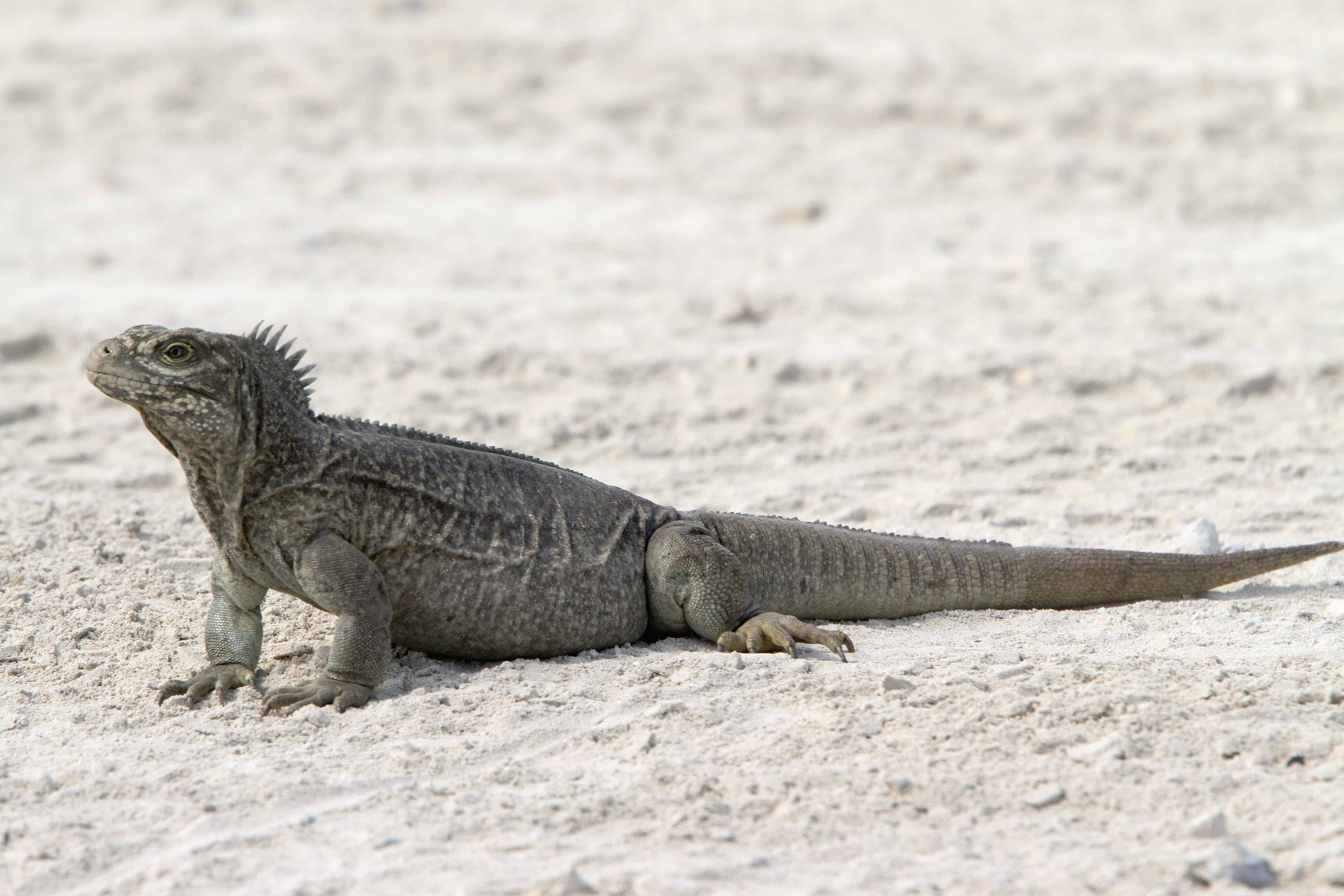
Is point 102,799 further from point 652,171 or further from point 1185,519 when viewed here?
point 652,171

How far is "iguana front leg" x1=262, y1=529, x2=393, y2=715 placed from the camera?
428 cm

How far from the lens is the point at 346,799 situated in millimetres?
3648

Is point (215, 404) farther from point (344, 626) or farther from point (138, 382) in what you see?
point (344, 626)

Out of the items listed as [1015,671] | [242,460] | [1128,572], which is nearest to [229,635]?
[242,460]

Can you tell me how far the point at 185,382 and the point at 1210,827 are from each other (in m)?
3.16

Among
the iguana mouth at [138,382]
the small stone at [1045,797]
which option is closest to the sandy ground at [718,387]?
the small stone at [1045,797]

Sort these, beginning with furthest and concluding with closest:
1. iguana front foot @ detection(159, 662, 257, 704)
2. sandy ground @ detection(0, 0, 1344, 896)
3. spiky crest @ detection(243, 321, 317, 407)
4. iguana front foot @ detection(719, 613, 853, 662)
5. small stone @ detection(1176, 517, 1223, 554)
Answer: small stone @ detection(1176, 517, 1223, 554), iguana front foot @ detection(719, 613, 853, 662), spiky crest @ detection(243, 321, 317, 407), iguana front foot @ detection(159, 662, 257, 704), sandy ground @ detection(0, 0, 1344, 896)

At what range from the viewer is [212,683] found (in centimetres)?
443

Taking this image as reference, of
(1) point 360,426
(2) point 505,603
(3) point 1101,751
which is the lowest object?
(3) point 1101,751

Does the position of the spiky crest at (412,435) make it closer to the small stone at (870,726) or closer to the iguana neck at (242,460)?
the iguana neck at (242,460)

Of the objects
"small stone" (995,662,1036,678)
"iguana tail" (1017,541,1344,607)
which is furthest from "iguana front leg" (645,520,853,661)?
"iguana tail" (1017,541,1344,607)

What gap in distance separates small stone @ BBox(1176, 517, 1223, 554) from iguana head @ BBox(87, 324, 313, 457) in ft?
11.9

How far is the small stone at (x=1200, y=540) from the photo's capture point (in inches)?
219

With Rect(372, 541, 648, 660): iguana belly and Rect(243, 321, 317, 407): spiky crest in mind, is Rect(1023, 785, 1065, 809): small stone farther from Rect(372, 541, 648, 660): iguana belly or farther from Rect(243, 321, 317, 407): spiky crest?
Rect(243, 321, 317, 407): spiky crest
